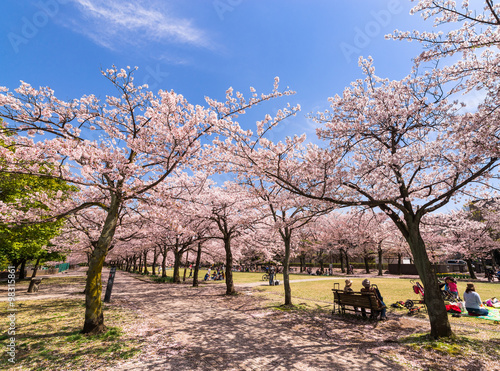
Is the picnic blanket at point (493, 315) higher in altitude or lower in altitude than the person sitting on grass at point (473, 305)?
A: lower

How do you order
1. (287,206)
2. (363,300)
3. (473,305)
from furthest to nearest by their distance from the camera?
(287,206) → (473,305) → (363,300)

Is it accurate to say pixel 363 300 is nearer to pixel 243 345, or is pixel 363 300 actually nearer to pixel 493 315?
pixel 243 345

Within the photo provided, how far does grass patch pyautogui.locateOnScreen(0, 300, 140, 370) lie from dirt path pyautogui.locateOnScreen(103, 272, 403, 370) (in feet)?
1.93

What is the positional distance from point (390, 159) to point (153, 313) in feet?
33.9

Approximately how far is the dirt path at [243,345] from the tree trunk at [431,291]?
2.10 meters

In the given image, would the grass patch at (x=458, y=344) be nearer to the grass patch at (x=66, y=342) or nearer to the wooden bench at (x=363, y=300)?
the wooden bench at (x=363, y=300)

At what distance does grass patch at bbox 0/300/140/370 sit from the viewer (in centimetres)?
477

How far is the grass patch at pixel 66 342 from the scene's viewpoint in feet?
15.7

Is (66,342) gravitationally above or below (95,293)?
below

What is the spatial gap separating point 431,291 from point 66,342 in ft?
32.3

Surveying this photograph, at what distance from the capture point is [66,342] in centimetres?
582

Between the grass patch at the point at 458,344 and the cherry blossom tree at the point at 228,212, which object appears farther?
the cherry blossom tree at the point at 228,212

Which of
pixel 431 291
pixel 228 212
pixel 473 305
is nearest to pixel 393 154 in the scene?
pixel 431 291

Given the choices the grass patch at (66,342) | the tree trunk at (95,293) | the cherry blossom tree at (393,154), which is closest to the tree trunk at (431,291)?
the cherry blossom tree at (393,154)
